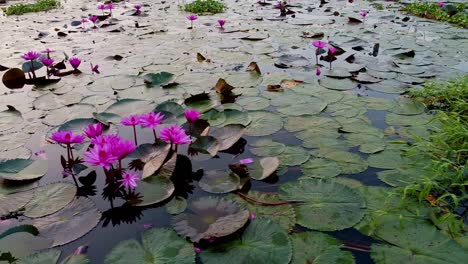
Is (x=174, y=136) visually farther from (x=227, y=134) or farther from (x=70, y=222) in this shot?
(x=70, y=222)

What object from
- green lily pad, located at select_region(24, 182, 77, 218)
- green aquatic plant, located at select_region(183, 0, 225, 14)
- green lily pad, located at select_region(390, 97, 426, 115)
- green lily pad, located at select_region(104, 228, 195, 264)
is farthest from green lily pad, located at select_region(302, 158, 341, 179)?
green aquatic plant, located at select_region(183, 0, 225, 14)

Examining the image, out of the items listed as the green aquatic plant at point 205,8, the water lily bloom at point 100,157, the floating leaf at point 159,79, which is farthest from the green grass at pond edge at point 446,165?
the green aquatic plant at point 205,8

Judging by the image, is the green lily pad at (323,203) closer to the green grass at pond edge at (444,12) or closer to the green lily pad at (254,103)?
the green lily pad at (254,103)

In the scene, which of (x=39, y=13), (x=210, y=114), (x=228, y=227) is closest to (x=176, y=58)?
(x=210, y=114)

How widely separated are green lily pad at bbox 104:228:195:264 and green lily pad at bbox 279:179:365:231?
574 mm

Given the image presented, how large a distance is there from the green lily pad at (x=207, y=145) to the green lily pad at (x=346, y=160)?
0.67 m

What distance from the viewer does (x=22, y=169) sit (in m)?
2.09

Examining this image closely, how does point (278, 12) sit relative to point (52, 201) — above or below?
above

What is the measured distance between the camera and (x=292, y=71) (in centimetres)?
383

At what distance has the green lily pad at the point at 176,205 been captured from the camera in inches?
69.5

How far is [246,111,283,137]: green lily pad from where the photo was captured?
2548mm

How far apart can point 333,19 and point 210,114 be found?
4618 mm

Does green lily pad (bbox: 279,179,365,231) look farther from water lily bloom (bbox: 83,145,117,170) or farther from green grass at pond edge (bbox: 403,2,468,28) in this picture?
green grass at pond edge (bbox: 403,2,468,28)

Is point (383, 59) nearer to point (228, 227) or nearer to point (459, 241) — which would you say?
point (459, 241)
